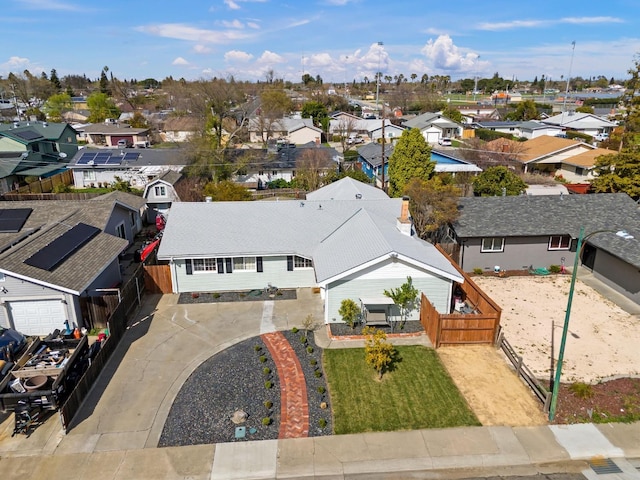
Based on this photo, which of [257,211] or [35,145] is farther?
[35,145]

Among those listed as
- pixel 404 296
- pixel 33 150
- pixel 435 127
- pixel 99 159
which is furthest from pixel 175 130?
pixel 404 296

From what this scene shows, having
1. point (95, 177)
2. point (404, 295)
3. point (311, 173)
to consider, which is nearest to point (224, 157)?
point (311, 173)

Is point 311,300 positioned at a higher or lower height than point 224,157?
lower

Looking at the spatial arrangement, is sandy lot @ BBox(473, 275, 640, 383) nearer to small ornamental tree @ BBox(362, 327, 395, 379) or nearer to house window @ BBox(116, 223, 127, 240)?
small ornamental tree @ BBox(362, 327, 395, 379)

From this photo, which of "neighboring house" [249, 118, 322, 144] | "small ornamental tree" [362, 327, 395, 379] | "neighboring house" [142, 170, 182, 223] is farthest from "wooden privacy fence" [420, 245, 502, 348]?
"neighboring house" [249, 118, 322, 144]

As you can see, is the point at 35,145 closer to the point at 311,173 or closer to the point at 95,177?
the point at 95,177

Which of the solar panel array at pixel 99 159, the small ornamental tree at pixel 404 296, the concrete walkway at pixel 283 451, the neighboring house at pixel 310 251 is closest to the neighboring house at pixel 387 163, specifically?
the neighboring house at pixel 310 251

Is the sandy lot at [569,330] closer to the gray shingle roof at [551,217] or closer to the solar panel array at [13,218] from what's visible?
the gray shingle roof at [551,217]

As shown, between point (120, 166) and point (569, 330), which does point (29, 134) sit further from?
point (569, 330)
